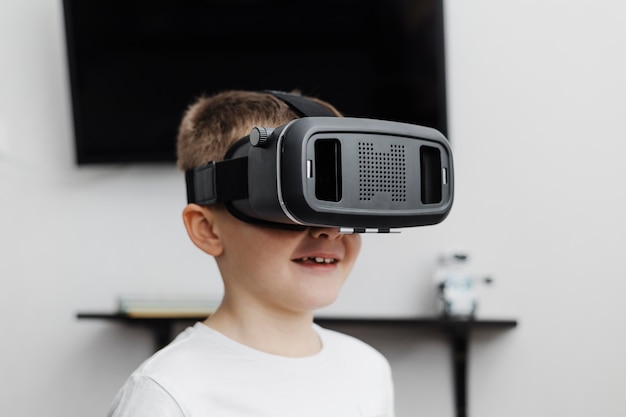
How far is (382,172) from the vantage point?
2.70ft

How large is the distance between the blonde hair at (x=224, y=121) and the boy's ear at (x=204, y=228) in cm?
7

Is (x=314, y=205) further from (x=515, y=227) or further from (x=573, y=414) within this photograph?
(x=573, y=414)

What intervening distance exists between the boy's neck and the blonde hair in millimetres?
219

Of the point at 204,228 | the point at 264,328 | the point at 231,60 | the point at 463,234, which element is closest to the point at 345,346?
the point at 264,328

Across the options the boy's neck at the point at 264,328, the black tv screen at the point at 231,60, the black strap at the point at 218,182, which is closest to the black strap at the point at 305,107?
the black strap at the point at 218,182

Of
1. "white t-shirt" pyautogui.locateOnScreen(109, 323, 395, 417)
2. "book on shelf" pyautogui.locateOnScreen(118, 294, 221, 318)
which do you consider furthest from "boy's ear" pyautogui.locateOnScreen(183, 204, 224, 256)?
"book on shelf" pyautogui.locateOnScreen(118, 294, 221, 318)

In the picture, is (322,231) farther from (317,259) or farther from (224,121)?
(224,121)

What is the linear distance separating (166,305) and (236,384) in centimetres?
111

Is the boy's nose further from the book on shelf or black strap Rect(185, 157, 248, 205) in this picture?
the book on shelf

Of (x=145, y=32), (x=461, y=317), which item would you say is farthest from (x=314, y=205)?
(x=145, y=32)

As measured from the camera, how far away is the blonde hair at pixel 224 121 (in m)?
1.05

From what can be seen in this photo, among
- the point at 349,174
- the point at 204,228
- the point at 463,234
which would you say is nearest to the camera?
the point at 349,174

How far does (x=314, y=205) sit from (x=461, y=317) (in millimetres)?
1157

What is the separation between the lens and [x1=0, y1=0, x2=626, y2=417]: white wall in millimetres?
1868
